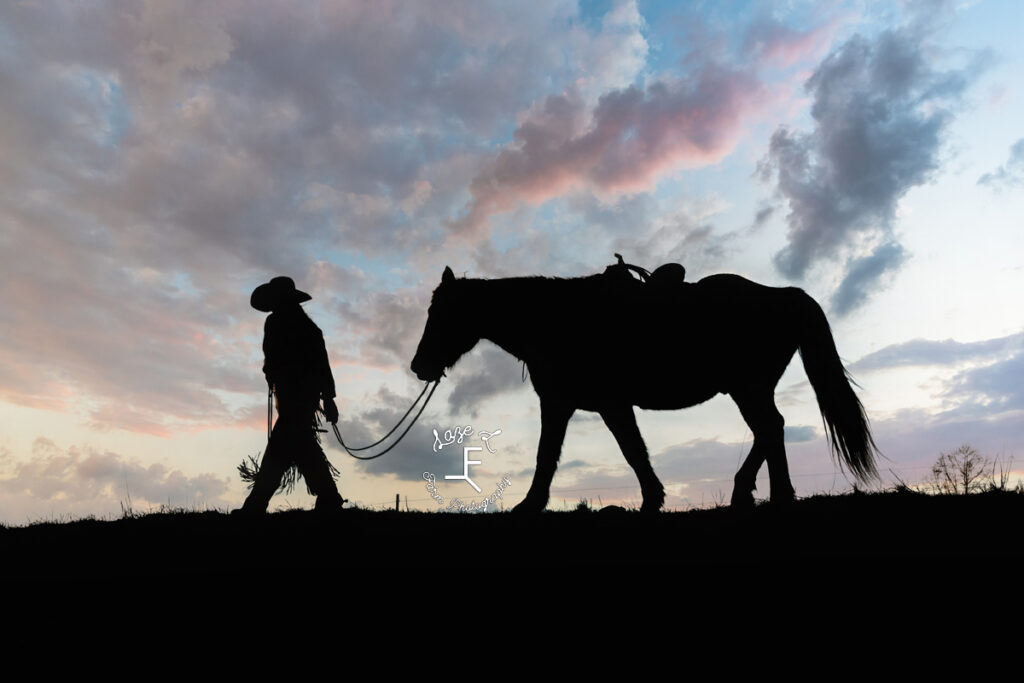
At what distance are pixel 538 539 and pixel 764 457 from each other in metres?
3.57

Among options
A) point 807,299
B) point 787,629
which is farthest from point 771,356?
point 787,629

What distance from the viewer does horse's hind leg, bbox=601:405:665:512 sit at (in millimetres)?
7844

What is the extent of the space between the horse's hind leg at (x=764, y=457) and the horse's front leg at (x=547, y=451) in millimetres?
2152

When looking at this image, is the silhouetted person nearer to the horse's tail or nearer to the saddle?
the saddle

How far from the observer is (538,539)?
5.84 metres

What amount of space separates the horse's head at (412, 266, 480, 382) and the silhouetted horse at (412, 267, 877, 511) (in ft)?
0.04

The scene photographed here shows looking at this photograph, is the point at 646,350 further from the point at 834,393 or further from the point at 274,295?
the point at 274,295

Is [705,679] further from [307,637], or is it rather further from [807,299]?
[807,299]

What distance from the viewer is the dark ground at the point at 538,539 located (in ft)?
17.4

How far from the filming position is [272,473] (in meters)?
8.12

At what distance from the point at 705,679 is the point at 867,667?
2.82ft

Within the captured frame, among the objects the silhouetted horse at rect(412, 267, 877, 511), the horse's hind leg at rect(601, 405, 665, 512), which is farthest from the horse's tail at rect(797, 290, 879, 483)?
the horse's hind leg at rect(601, 405, 665, 512)

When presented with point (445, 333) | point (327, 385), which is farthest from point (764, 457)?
point (327, 385)

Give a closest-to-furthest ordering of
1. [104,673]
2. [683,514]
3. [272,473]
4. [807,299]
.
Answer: [104,673] < [683,514] < [272,473] < [807,299]
